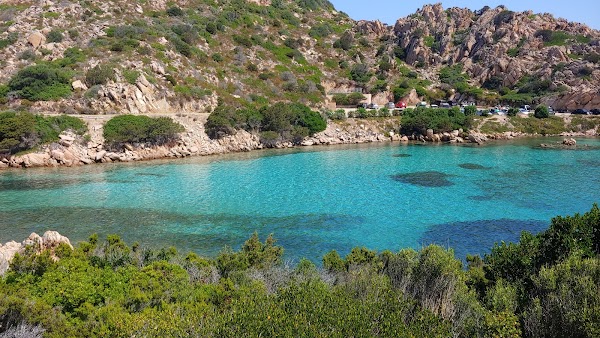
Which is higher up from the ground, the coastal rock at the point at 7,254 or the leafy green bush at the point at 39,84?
the leafy green bush at the point at 39,84

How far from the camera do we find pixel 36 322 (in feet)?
35.4

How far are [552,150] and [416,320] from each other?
186 feet

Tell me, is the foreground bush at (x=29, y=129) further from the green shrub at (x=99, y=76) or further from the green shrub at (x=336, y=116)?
the green shrub at (x=336, y=116)

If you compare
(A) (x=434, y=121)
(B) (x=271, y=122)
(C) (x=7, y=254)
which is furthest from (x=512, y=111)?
(C) (x=7, y=254)

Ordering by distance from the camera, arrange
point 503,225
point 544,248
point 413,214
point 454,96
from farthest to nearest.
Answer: point 454,96, point 413,214, point 503,225, point 544,248

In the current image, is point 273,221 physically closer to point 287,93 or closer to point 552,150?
point 552,150

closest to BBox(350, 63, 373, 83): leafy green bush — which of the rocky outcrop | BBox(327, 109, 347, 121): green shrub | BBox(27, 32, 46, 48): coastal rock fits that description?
BBox(327, 109, 347, 121): green shrub

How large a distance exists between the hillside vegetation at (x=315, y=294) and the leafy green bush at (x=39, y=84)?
44.6m

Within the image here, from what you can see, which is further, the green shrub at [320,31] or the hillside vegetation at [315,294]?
the green shrub at [320,31]

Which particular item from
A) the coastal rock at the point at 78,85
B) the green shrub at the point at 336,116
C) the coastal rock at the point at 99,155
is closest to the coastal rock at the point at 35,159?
the coastal rock at the point at 99,155

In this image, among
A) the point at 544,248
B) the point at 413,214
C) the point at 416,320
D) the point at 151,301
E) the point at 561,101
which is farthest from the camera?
the point at 561,101

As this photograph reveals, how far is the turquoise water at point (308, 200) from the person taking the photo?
82.4 feet

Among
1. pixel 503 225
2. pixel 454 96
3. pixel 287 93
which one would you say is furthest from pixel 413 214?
pixel 454 96

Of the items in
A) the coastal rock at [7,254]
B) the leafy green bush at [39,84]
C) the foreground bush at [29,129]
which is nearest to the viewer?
the coastal rock at [7,254]
